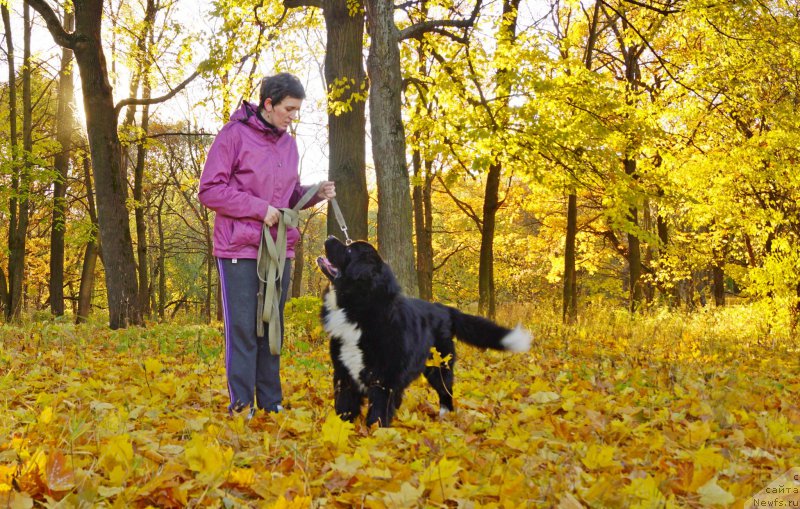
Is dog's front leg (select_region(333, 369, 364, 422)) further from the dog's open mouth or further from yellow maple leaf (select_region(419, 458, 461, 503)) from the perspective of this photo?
yellow maple leaf (select_region(419, 458, 461, 503))

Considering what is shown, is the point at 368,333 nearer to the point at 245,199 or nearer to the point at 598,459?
the point at 245,199

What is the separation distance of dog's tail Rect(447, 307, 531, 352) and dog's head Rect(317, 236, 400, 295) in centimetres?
91

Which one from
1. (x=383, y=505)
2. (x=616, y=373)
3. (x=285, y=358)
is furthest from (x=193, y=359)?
(x=383, y=505)

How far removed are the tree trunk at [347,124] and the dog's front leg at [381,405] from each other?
4.72m

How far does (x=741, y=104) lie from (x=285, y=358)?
8.52m

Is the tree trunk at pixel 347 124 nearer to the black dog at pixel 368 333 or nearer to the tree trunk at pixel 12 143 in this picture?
the black dog at pixel 368 333

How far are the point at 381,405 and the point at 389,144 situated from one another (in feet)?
13.9

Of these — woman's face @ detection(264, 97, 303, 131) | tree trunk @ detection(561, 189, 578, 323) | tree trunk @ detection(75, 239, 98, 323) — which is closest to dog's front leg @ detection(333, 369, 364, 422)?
woman's face @ detection(264, 97, 303, 131)

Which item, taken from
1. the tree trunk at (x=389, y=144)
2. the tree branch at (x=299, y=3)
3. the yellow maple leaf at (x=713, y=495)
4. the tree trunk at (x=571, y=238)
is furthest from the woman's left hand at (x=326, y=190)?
the tree trunk at (x=571, y=238)

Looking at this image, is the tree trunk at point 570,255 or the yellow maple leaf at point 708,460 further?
the tree trunk at point 570,255

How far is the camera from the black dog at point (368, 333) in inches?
142

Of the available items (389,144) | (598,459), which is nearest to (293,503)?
(598,459)

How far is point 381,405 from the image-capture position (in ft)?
11.7

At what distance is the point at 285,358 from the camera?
649cm
